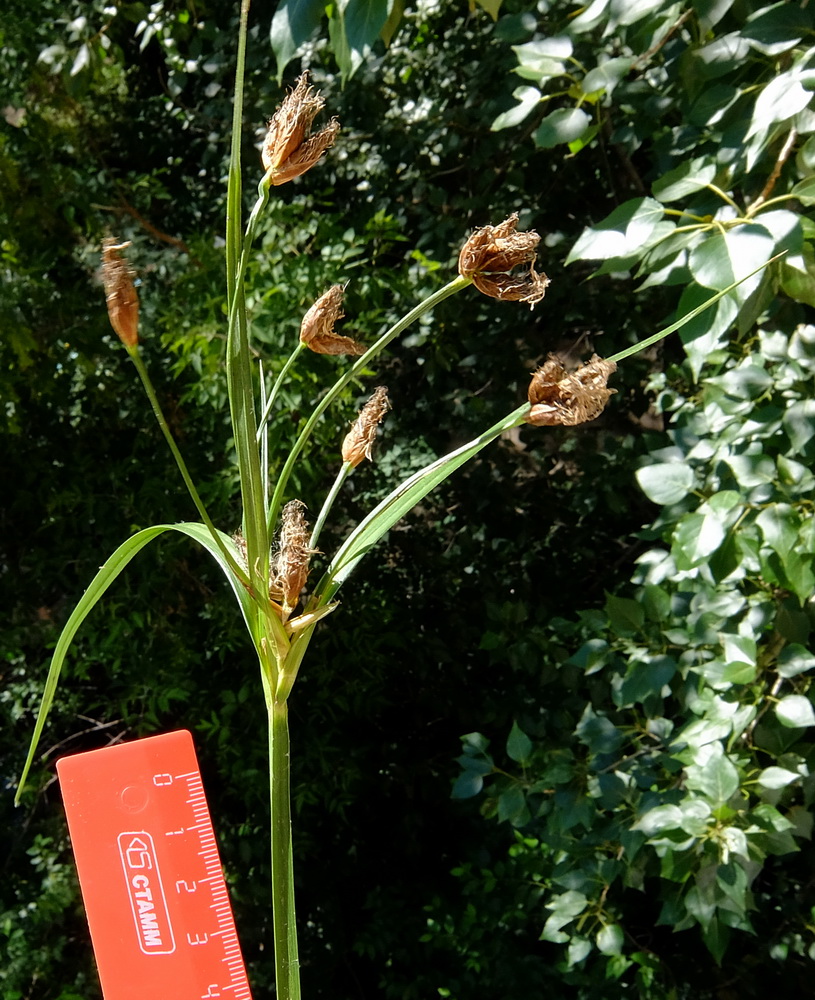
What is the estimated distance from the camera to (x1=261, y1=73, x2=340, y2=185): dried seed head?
0.48m

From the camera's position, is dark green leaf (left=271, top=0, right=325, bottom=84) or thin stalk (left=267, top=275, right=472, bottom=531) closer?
thin stalk (left=267, top=275, right=472, bottom=531)

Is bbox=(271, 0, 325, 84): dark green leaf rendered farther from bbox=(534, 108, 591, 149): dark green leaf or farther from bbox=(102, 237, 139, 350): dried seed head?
bbox=(102, 237, 139, 350): dried seed head

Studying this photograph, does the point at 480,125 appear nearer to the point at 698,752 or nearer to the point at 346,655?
the point at 346,655

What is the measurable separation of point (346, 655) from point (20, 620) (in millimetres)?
598

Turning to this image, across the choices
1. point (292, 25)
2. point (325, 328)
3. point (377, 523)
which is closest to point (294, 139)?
point (325, 328)

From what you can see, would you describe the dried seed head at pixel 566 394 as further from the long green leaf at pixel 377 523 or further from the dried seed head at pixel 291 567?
the dried seed head at pixel 291 567

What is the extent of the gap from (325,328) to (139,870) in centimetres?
38

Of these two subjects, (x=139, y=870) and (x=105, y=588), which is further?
(x=139, y=870)

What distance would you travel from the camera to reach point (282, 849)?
0.51 meters

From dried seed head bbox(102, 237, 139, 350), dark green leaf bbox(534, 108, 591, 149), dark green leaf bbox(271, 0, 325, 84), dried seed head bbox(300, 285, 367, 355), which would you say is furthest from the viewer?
dark green leaf bbox(534, 108, 591, 149)

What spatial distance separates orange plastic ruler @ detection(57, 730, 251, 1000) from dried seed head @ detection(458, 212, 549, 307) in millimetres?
365

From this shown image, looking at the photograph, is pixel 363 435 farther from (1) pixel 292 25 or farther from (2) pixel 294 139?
(1) pixel 292 25

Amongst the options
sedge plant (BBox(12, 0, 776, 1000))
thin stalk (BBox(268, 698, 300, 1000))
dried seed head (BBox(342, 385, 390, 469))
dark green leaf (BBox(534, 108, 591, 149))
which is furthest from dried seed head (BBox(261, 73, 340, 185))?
dark green leaf (BBox(534, 108, 591, 149))

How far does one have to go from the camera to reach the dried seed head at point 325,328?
54 cm
